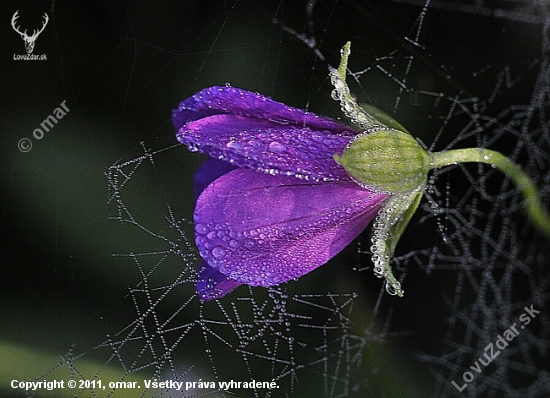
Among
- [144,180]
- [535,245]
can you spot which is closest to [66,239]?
[144,180]

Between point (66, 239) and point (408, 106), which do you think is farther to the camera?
point (408, 106)

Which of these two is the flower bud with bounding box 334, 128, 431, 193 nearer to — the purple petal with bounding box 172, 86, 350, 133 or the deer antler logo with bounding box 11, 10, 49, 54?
the purple petal with bounding box 172, 86, 350, 133

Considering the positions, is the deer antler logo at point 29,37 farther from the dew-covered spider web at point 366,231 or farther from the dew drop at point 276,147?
the dew drop at point 276,147

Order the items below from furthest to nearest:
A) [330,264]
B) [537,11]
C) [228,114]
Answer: [537,11], [330,264], [228,114]

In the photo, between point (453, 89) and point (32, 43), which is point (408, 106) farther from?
point (32, 43)

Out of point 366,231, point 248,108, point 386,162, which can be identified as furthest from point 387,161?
point 366,231

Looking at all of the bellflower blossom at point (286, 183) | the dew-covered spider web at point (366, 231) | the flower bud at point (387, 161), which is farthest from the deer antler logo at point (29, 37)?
the flower bud at point (387, 161)
